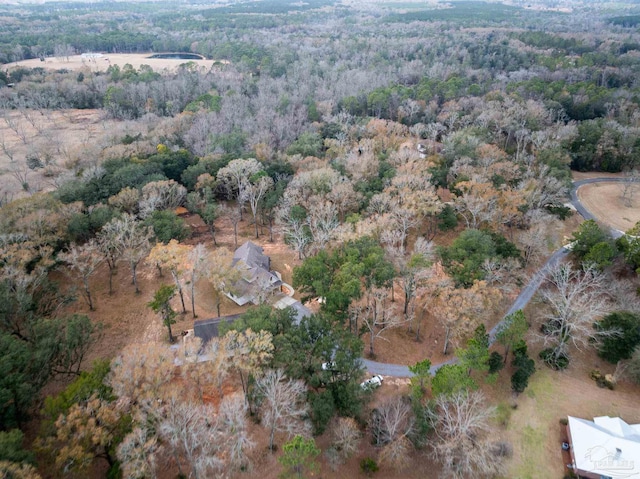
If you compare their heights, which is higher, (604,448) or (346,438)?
(346,438)

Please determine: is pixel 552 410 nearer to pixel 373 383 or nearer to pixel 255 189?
pixel 373 383

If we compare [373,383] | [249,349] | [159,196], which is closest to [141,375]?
[249,349]

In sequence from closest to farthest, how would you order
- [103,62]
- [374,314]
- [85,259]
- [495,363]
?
[495,363] < [374,314] < [85,259] < [103,62]

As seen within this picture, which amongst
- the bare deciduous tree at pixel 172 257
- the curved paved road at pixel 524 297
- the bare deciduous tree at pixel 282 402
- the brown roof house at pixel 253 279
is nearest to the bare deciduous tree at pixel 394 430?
the curved paved road at pixel 524 297

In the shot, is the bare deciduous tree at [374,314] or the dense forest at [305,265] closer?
the dense forest at [305,265]

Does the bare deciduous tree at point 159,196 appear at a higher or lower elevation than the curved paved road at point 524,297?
higher

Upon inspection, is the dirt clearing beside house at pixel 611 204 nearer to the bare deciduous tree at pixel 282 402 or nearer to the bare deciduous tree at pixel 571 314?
the bare deciduous tree at pixel 571 314
